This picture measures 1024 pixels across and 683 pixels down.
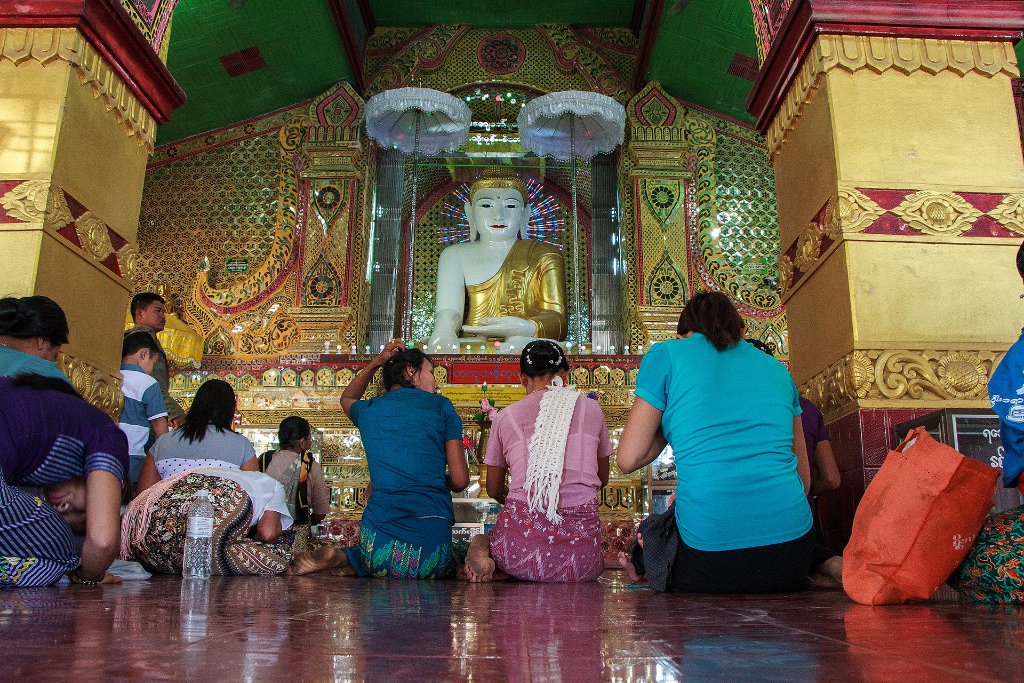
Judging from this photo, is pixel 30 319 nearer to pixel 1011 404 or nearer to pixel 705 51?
pixel 1011 404

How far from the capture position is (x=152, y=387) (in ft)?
11.3

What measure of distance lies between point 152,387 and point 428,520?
1.43 metres

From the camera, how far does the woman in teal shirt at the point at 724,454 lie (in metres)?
1.97

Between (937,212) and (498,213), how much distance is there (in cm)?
485

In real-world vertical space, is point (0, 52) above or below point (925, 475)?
above

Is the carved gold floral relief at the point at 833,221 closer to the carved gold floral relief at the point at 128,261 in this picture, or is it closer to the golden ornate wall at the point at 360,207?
the carved gold floral relief at the point at 128,261

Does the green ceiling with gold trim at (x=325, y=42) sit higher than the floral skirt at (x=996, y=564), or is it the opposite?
the green ceiling with gold trim at (x=325, y=42)

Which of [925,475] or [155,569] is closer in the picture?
[925,475]

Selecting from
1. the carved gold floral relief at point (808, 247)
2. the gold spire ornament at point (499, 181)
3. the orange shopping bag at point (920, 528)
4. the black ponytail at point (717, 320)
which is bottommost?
the orange shopping bag at point (920, 528)

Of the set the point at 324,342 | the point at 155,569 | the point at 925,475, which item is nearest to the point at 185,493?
the point at 155,569

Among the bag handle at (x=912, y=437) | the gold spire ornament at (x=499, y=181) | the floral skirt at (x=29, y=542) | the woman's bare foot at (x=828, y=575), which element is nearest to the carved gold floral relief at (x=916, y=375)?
the woman's bare foot at (x=828, y=575)

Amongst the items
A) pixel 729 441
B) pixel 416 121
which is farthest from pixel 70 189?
pixel 416 121

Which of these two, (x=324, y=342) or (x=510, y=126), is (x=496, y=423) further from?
(x=510, y=126)

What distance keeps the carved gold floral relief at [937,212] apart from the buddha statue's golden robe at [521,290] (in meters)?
4.34
